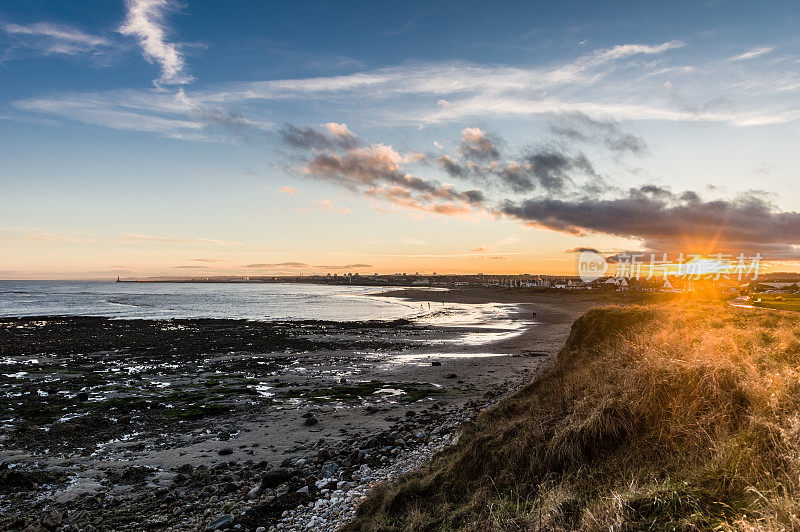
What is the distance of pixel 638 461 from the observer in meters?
6.65

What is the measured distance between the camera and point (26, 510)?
880cm

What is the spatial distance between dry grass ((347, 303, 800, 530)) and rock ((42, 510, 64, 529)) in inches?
238

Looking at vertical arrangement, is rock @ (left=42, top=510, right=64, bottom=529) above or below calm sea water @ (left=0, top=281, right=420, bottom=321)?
above

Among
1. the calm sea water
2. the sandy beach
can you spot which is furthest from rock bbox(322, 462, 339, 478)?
the calm sea water

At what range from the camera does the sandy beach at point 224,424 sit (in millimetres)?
8992

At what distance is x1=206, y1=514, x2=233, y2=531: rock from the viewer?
7.98 m

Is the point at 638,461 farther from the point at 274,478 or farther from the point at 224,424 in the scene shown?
the point at 224,424

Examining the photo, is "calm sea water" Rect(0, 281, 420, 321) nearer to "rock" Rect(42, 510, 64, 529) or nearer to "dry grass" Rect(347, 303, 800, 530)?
"rock" Rect(42, 510, 64, 529)

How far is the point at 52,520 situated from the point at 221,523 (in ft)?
11.3

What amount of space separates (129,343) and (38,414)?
22.1 metres

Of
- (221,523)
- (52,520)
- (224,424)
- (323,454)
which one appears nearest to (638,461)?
(221,523)

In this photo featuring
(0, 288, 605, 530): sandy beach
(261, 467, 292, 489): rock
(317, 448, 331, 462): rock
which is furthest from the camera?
(317, 448, 331, 462): rock

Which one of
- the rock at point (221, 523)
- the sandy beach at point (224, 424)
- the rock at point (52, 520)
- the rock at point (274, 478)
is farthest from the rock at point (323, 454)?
the rock at point (52, 520)

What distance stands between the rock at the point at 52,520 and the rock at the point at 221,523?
10.1 ft
